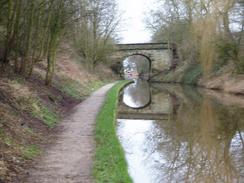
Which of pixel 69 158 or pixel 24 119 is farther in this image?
pixel 24 119

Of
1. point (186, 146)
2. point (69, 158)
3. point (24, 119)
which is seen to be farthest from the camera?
point (24, 119)

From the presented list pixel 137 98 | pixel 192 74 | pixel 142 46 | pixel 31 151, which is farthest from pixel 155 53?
pixel 31 151

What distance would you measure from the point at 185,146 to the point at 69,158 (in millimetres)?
3867

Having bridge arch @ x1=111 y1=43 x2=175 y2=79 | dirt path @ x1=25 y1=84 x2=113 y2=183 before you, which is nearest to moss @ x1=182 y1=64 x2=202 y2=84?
bridge arch @ x1=111 y1=43 x2=175 y2=79

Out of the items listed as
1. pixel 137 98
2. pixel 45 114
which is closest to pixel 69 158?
pixel 45 114

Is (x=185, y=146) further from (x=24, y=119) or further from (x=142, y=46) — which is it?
(x=142, y=46)

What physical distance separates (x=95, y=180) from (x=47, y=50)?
44.2 ft

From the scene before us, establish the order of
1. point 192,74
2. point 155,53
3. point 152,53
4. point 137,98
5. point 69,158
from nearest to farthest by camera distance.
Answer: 1. point 69,158
2. point 137,98
3. point 192,74
4. point 155,53
5. point 152,53

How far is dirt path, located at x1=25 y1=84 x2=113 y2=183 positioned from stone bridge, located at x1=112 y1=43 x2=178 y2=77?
40.5m

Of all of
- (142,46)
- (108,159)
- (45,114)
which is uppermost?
(142,46)

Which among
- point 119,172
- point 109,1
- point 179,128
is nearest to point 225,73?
point 109,1

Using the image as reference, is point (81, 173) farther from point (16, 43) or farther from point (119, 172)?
point (16, 43)

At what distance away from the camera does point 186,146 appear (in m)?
10.9

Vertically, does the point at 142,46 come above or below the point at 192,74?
above
